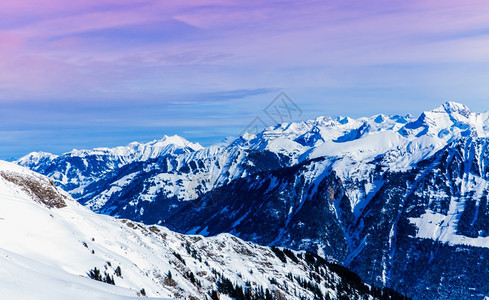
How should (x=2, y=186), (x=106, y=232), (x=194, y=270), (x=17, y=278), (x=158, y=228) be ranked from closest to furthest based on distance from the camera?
(x=17, y=278)
(x=2, y=186)
(x=106, y=232)
(x=194, y=270)
(x=158, y=228)

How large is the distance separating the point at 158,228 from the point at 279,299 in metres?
51.5

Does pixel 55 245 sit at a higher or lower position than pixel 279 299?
higher

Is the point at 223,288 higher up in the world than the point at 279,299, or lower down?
higher up

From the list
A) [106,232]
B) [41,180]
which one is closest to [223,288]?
[106,232]

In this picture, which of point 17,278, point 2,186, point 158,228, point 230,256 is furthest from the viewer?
point 230,256

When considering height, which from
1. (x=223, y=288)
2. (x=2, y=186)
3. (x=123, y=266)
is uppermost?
(x=2, y=186)

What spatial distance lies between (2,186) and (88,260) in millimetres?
26941

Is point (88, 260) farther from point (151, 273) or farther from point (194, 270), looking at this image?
point (194, 270)

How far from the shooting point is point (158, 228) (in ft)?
550

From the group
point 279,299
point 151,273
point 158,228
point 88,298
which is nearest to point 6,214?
point 151,273

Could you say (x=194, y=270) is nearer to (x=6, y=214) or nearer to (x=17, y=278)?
(x=6, y=214)

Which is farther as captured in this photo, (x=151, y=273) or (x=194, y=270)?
(x=194, y=270)

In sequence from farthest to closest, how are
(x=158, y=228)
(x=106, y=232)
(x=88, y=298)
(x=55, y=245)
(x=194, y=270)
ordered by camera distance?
(x=158, y=228) → (x=194, y=270) → (x=106, y=232) → (x=55, y=245) → (x=88, y=298)

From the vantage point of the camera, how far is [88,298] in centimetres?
3228
